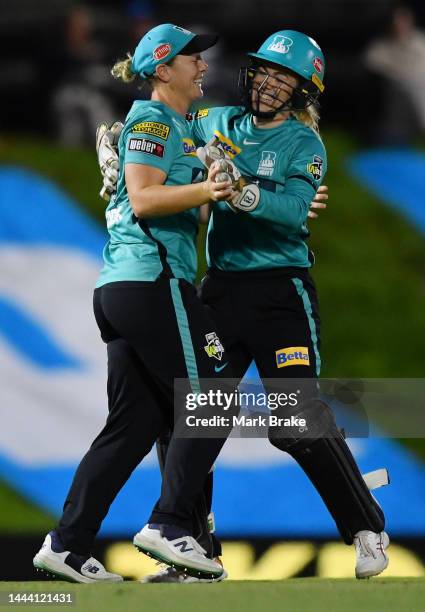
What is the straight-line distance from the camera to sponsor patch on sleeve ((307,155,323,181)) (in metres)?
4.19

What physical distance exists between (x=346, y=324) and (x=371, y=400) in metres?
0.68

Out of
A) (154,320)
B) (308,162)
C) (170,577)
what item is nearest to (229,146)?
(308,162)

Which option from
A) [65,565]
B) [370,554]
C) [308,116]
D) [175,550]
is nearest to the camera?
[175,550]

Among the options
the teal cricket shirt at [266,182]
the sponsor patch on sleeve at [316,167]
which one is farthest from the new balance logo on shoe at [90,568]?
the sponsor patch on sleeve at [316,167]

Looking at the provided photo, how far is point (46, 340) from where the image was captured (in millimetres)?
7746

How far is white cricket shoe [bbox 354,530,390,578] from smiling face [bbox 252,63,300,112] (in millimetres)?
1402

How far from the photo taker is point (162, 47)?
4.04 metres

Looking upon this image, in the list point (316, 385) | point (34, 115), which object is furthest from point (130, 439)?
point (34, 115)

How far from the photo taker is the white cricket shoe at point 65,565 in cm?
404

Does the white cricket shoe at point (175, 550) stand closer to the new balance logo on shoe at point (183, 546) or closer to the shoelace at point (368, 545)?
the new balance logo on shoe at point (183, 546)

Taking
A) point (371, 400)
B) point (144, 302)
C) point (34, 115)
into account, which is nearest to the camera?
point (144, 302)

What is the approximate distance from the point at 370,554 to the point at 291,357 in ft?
2.19

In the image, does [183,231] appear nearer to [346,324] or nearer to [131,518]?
[131,518]

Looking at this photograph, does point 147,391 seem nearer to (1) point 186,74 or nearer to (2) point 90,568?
(2) point 90,568
